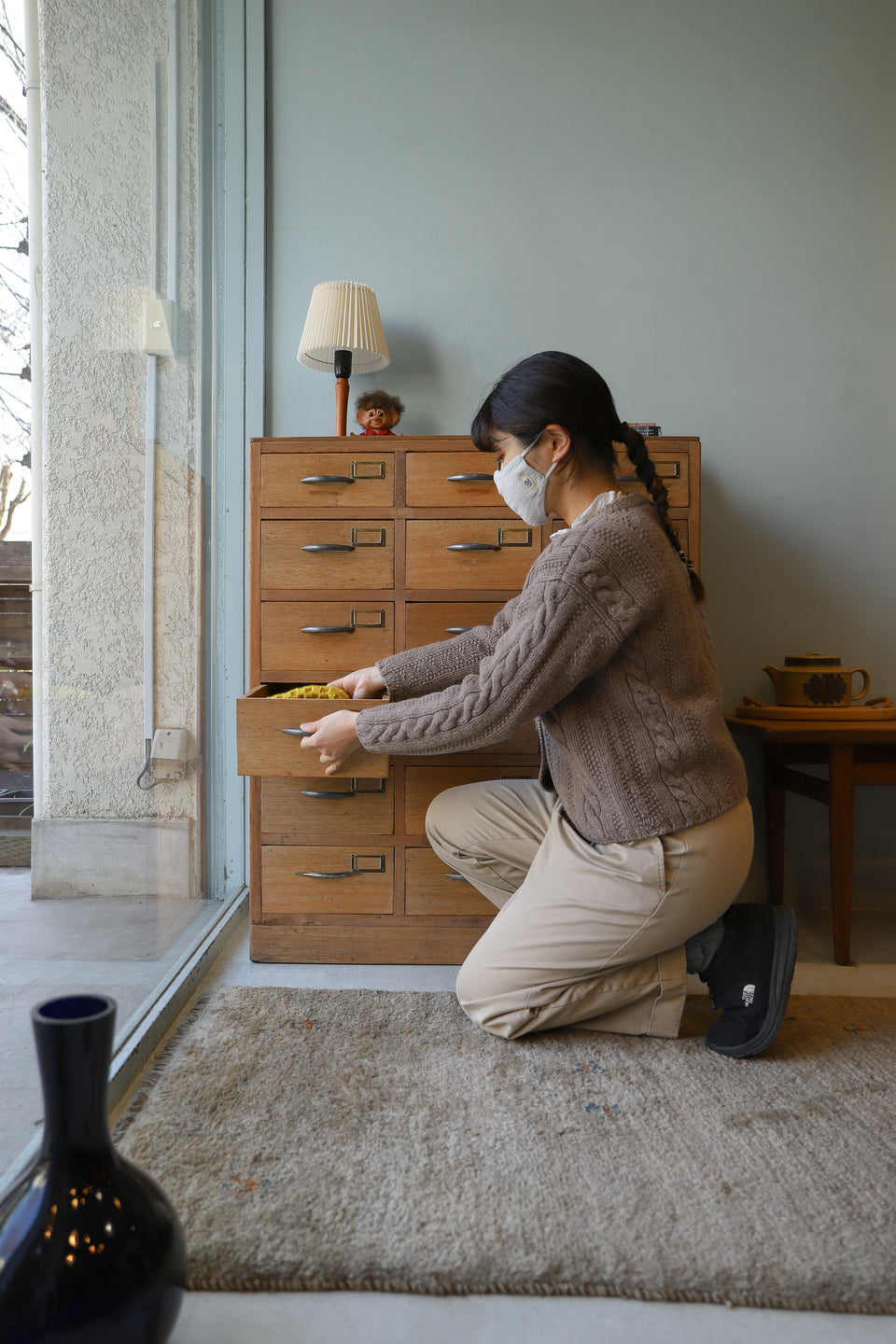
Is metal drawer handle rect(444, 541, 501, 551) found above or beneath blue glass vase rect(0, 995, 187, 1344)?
above

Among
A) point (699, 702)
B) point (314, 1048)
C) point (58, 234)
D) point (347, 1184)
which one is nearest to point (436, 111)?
point (58, 234)

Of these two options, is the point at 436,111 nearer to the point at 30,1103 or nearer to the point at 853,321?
the point at 853,321

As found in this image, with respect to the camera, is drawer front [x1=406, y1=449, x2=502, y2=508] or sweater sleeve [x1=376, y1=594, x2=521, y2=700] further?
drawer front [x1=406, y1=449, x2=502, y2=508]

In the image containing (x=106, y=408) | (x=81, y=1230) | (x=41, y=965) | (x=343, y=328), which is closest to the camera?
(x=81, y=1230)

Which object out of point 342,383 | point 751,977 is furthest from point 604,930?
point 342,383

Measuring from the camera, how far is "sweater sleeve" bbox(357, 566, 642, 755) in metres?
1.39

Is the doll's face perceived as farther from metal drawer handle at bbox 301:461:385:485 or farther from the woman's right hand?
the woman's right hand

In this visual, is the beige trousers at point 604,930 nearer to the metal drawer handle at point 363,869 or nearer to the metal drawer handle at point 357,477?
the metal drawer handle at point 363,869

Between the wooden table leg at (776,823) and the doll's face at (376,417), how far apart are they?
1.28 m

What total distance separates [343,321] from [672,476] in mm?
887

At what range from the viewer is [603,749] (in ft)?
4.81

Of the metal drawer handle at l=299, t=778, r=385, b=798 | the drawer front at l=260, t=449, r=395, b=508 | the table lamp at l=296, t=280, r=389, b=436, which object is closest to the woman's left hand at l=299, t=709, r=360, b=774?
the metal drawer handle at l=299, t=778, r=385, b=798

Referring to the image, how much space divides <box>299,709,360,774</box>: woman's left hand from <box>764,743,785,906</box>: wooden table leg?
1208 millimetres

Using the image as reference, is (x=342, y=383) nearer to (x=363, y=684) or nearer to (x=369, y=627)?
(x=369, y=627)
